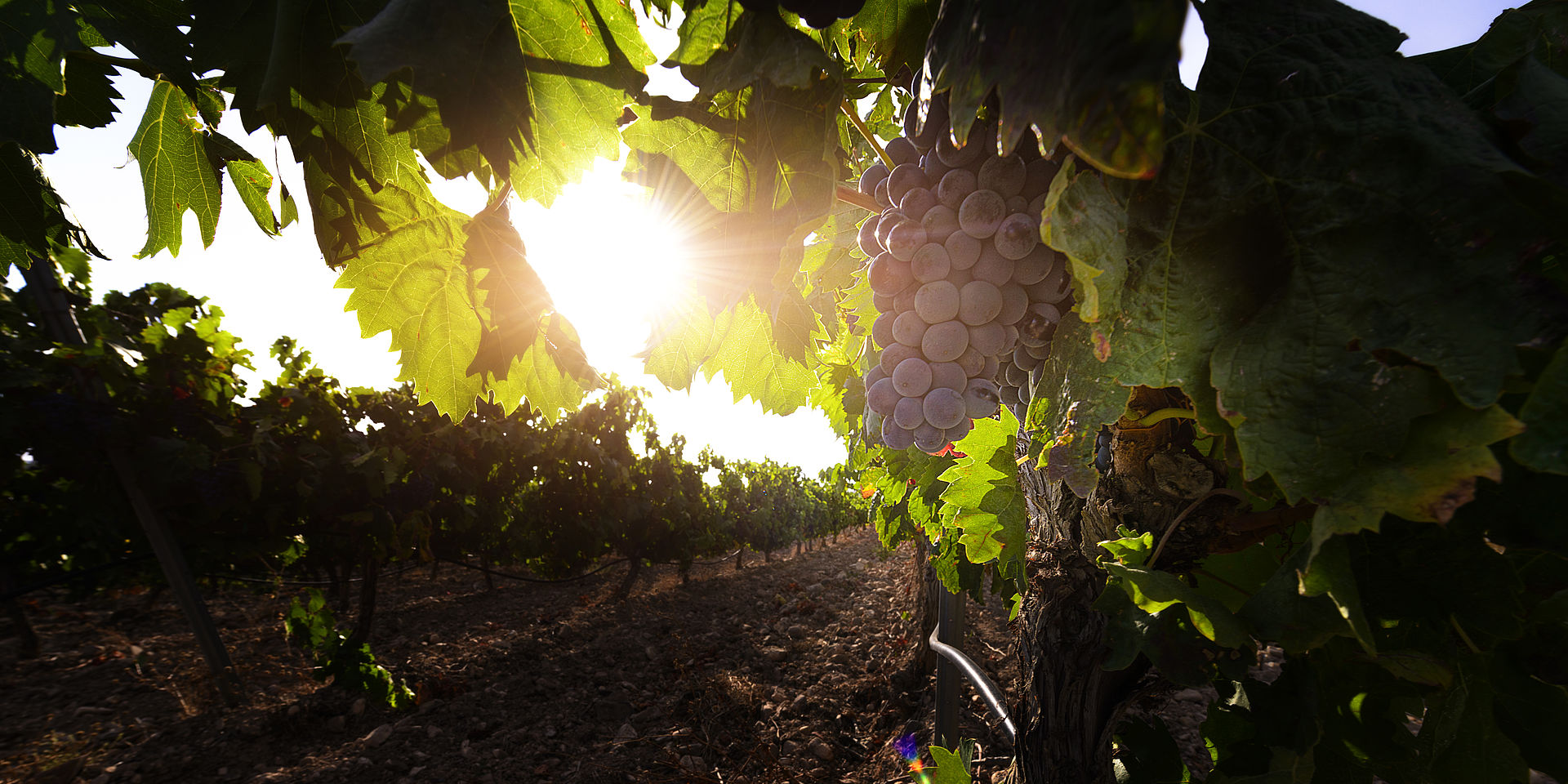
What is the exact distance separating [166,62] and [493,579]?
1275cm

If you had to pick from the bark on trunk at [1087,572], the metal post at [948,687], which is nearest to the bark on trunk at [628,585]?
the metal post at [948,687]

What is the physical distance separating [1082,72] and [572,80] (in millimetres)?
793

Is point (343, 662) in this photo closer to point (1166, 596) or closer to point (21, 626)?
point (21, 626)

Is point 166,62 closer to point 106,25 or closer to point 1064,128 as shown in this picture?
point 106,25

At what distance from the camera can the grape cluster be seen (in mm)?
875

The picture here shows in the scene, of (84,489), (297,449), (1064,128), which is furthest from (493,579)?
(1064,128)

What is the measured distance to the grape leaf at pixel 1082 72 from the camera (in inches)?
18.8

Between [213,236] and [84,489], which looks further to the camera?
[84,489]

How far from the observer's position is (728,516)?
A: 14453mm

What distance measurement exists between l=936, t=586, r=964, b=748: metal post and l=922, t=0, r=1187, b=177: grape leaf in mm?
2941

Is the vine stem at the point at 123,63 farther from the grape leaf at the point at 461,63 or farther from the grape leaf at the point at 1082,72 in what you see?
the grape leaf at the point at 1082,72

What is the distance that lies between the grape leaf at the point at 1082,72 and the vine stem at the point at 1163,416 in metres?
0.51

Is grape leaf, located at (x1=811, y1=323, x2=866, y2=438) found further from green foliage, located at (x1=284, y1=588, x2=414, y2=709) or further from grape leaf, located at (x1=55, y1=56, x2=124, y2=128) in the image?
green foliage, located at (x1=284, y1=588, x2=414, y2=709)

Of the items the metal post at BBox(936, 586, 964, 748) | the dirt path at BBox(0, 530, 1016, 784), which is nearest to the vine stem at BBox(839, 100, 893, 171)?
the metal post at BBox(936, 586, 964, 748)
